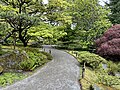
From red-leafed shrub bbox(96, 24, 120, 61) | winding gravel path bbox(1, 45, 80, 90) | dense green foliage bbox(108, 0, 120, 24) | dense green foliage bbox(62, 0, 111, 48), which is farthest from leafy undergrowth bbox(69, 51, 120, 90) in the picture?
dense green foliage bbox(108, 0, 120, 24)

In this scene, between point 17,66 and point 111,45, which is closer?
point 17,66

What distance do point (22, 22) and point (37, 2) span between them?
4.67 metres

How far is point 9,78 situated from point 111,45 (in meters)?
12.5

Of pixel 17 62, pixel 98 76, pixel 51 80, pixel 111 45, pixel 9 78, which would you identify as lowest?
pixel 98 76

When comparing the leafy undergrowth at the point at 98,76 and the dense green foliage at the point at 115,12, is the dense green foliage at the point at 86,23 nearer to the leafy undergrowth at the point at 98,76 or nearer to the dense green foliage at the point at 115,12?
the dense green foliage at the point at 115,12

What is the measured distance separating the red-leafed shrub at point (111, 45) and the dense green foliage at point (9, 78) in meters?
10.9

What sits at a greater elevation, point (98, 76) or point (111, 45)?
point (111, 45)

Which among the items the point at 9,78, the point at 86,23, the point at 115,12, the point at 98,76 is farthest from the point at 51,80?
the point at 115,12

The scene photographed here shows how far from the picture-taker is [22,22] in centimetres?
1508

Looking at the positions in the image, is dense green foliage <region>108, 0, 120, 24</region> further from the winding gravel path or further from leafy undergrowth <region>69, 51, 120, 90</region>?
the winding gravel path

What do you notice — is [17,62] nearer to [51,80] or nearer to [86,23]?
[51,80]

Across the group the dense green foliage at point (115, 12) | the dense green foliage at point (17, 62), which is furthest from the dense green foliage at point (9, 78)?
the dense green foliage at point (115, 12)

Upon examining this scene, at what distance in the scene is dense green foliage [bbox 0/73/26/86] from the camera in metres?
10.2

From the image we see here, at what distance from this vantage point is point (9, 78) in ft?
35.5
